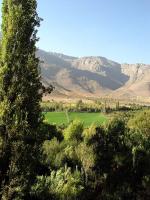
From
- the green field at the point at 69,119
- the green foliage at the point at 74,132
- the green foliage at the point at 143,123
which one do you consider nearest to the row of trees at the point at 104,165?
the green foliage at the point at 74,132

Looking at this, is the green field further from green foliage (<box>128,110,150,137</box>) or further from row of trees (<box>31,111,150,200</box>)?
row of trees (<box>31,111,150,200</box>)

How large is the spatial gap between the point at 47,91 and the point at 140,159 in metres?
33.4

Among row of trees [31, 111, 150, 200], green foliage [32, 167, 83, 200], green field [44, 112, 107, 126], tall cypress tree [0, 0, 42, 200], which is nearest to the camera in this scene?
tall cypress tree [0, 0, 42, 200]

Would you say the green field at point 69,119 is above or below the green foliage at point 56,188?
below

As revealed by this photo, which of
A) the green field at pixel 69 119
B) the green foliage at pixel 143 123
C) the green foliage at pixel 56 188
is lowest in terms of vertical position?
the green field at pixel 69 119

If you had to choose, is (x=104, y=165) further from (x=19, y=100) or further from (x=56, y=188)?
(x=19, y=100)

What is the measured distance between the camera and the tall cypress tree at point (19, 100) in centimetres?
2227

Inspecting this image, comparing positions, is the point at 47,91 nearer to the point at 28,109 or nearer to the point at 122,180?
the point at 28,109

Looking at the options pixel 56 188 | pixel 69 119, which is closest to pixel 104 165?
pixel 56 188

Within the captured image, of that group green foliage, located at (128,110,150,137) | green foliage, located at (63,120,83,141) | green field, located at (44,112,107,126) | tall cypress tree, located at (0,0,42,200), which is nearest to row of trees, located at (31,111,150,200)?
green foliage, located at (63,120,83,141)

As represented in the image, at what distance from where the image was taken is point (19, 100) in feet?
74.2

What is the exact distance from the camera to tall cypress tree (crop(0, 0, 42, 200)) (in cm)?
2227

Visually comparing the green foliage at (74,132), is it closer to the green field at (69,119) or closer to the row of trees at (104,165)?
the row of trees at (104,165)

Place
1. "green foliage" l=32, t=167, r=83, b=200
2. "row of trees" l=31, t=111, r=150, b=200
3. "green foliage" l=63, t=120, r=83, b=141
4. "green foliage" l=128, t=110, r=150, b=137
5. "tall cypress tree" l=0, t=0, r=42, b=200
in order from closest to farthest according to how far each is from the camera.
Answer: "tall cypress tree" l=0, t=0, r=42, b=200, "green foliage" l=32, t=167, r=83, b=200, "row of trees" l=31, t=111, r=150, b=200, "green foliage" l=63, t=120, r=83, b=141, "green foliage" l=128, t=110, r=150, b=137
